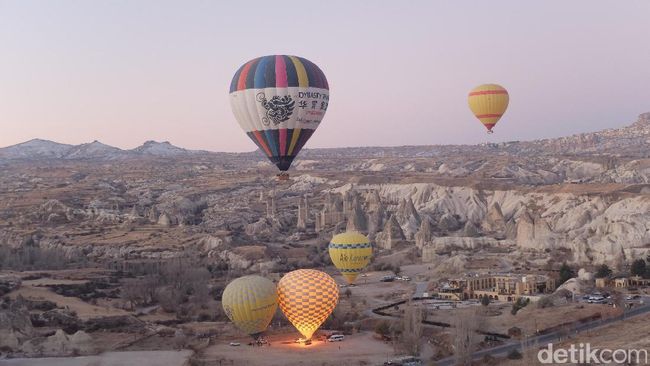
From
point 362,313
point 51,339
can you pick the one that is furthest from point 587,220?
point 51,339

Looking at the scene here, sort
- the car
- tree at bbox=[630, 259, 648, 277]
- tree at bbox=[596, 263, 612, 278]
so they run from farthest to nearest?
tree at bbox=[630, 259, 648, 277], tree at bbox=[596, 263, 612, 278], the car

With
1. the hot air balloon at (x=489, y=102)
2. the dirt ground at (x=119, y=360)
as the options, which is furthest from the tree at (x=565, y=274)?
the dirt ground at (x=119, y=360)

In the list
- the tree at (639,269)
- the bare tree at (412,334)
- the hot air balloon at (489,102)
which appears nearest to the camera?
the bare tree at (412,334)

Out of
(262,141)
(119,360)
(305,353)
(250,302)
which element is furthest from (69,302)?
(305,353)

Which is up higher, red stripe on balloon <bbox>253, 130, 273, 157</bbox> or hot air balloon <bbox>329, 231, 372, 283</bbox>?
red stripe on balloon <bbox>253, 130, 273, 157</bbox>

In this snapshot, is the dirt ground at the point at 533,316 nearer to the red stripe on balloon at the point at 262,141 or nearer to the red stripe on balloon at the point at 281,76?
the red stripe on balloon at the point at 262,141

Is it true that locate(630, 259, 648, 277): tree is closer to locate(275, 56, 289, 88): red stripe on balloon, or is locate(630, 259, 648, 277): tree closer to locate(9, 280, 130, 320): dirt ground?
locate(275, 56, 289, 88): red stripe on balloon

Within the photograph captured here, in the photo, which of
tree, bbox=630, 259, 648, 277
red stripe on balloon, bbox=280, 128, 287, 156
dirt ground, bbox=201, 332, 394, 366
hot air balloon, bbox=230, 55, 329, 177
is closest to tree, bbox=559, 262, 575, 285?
tree, bbox=630, 259, 648, 277
